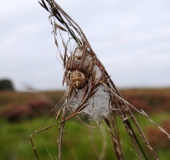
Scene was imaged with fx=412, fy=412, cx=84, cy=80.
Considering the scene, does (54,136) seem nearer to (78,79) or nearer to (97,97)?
(97,97)

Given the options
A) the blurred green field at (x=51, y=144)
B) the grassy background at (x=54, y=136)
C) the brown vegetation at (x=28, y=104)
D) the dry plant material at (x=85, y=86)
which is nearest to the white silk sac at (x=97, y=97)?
the dry plant material at (x=85, y=86)

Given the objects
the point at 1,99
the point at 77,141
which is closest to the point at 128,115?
the point at 77,141

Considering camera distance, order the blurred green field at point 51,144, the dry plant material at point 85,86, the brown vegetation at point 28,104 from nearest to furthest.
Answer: the dry plant material at point 85,86 < the blurred green field at point 51,144 < the brown vegetation at point 28,104

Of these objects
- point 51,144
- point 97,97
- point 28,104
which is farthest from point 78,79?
point 28,104

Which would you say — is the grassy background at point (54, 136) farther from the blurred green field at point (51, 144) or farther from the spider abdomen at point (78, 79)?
the spider abdomen at point (78, 79)

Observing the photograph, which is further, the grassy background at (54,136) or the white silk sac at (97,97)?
the grassy background at (54,136)

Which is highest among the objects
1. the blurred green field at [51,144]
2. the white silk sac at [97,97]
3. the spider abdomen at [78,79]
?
the spider abdomen at [78,79]

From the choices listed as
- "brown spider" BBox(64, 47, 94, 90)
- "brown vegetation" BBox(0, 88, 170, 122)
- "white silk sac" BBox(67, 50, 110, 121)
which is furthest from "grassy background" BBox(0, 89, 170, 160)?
"brown spider" BBox(64, 47, 94, 90)

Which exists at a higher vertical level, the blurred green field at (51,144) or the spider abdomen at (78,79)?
the spider abdomen at (78,79)

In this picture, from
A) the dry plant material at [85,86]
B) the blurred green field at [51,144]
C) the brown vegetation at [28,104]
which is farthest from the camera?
the brown vegetation at [28,104]
